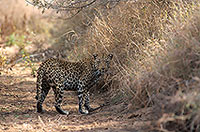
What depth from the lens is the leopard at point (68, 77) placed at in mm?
7082

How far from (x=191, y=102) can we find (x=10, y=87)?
6.49m

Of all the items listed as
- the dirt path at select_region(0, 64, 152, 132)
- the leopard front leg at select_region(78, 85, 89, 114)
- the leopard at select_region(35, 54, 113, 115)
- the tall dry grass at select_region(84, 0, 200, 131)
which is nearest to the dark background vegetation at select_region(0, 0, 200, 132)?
the tall dry grass at select_region(84, 0, 200, 131)

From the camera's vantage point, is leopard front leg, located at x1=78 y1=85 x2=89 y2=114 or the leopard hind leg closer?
the leopard hind leg

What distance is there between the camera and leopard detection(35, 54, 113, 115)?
7.08 m

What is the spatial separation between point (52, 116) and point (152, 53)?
249cm

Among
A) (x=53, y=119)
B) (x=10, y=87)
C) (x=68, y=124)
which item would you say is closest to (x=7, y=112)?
(x=53, y=119)

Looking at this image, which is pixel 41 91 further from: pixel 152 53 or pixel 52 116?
pixel 152 53

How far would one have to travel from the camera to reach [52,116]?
690 centimetres

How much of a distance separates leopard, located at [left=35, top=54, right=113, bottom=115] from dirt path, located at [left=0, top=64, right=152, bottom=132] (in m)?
0.29

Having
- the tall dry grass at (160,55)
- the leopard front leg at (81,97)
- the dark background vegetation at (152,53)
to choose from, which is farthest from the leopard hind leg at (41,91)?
the tall dry grass at (160,55)

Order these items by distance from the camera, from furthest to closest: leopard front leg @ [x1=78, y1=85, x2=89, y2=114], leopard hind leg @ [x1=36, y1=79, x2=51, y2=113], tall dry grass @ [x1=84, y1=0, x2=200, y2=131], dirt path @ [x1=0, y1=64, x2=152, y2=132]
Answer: leopard front leg @ [x1=78, y1=85, x2=89, y2=114], leopard hind leg @ [x1=36, y1=79, x2=51, y2=113], dirt path @ [x1=0, y1=64, x2=152, y2=132], tall dry grass @ [x1=84, y1=0, x2=200, y2=131]

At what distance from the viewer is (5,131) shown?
5.71 metres

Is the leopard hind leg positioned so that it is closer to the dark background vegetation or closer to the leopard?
the leopard

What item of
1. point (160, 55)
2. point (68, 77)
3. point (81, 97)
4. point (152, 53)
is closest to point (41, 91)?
point (68, 77)
